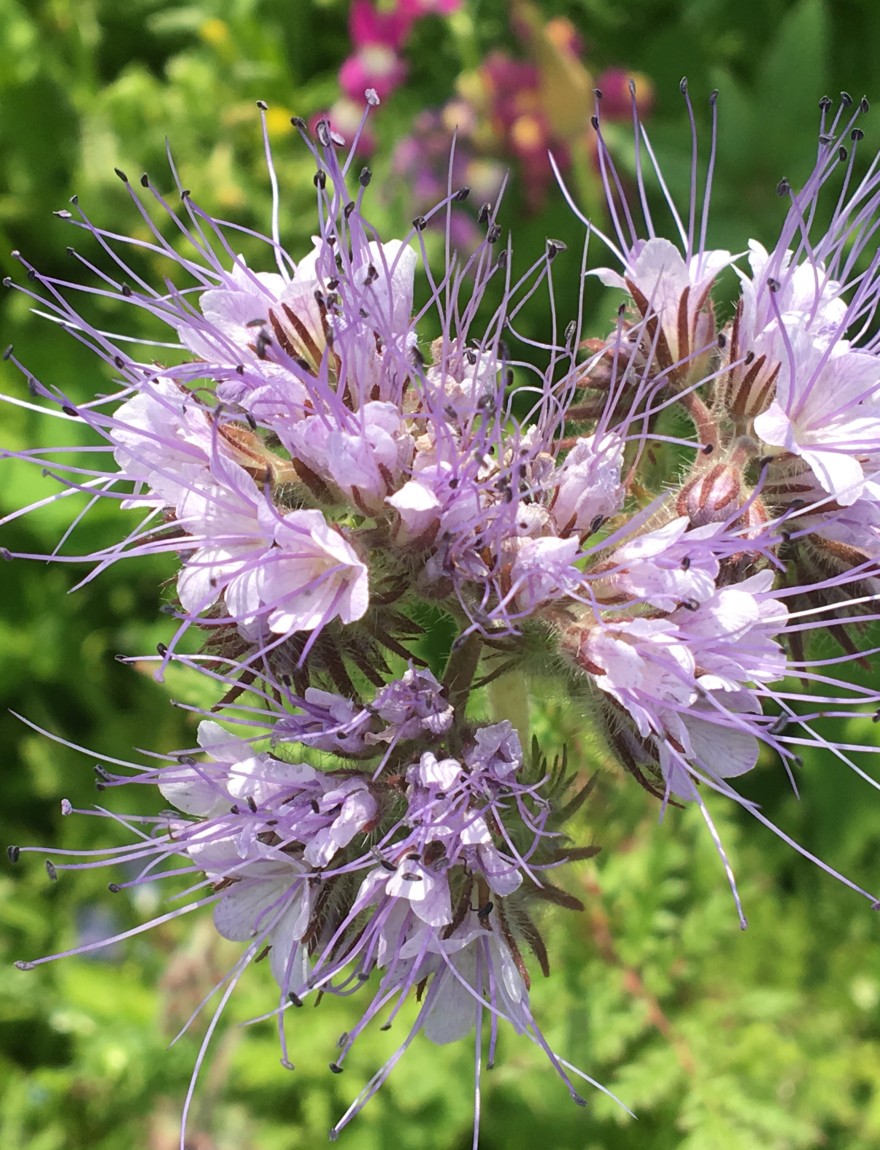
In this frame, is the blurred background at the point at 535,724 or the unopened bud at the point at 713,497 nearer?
the unopened bud at the point at 713,497

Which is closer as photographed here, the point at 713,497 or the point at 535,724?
the point at 713,497

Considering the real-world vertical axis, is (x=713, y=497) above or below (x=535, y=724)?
above

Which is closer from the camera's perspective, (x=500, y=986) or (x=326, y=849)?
(x=326, y=849)

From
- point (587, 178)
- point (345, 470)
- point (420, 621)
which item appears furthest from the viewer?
point (587, 178)

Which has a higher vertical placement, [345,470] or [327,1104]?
[345,470]

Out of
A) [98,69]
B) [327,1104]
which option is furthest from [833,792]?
[98,69]

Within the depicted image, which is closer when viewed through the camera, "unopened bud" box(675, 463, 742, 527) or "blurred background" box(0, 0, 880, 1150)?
"unopened bud" box(675, 463, 742, 527)

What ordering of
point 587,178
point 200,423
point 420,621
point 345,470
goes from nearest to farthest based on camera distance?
point 345,470, point 200,423, point 420,621, point 587,178

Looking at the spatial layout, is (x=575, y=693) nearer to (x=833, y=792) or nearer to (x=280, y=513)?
(x=280, y=513)
